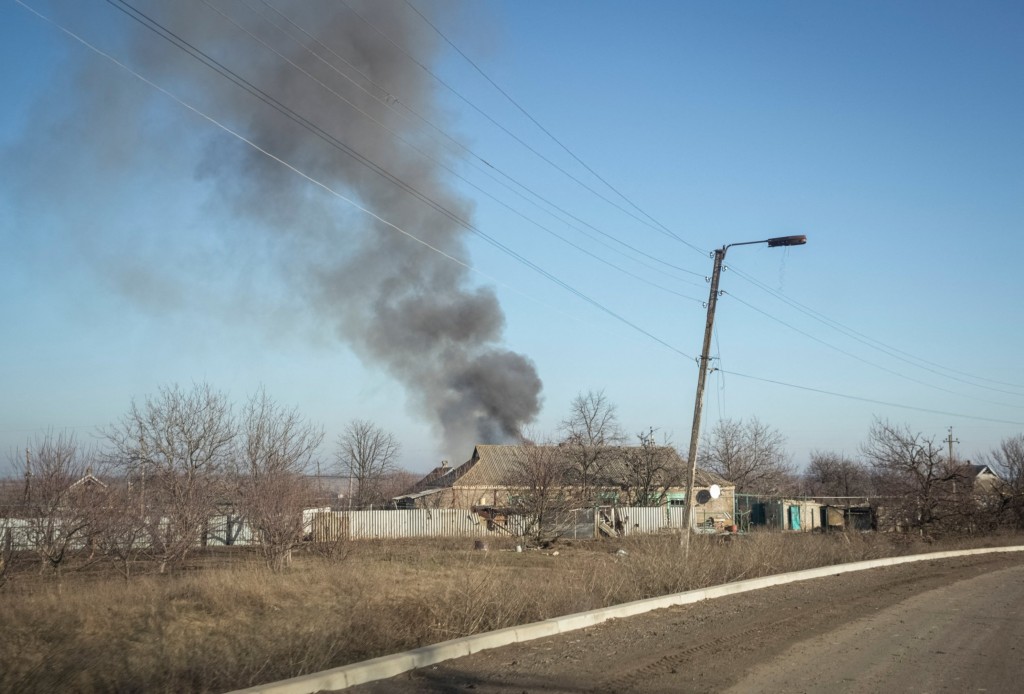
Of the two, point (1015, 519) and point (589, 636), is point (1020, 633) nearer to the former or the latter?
point (589, 636)

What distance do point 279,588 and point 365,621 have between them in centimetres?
490

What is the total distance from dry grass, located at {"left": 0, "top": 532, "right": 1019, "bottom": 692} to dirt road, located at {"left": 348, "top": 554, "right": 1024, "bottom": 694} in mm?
1011

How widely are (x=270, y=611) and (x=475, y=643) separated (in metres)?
4.83

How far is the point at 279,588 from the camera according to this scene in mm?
14898

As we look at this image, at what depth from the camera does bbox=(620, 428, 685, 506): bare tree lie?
50750mm

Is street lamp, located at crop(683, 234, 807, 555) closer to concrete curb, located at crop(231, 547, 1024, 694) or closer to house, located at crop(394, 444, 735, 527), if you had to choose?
concrete curb, located at crop(231, 547, 1024, 694)

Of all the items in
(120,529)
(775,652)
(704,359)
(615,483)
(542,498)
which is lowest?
(775,652)

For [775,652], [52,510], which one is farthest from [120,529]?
[775,652]

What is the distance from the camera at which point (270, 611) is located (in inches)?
510

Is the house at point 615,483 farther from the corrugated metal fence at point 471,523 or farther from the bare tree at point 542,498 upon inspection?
the bare tree at point 542,498

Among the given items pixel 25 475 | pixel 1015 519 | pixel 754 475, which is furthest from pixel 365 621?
pixel 754 475

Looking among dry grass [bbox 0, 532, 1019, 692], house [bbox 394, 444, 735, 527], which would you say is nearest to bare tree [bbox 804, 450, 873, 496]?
house [bbox 394, 444, 735, 527]

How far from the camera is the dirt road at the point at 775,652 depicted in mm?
7953

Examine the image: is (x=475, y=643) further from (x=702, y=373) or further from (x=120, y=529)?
(x=702, y=373)
